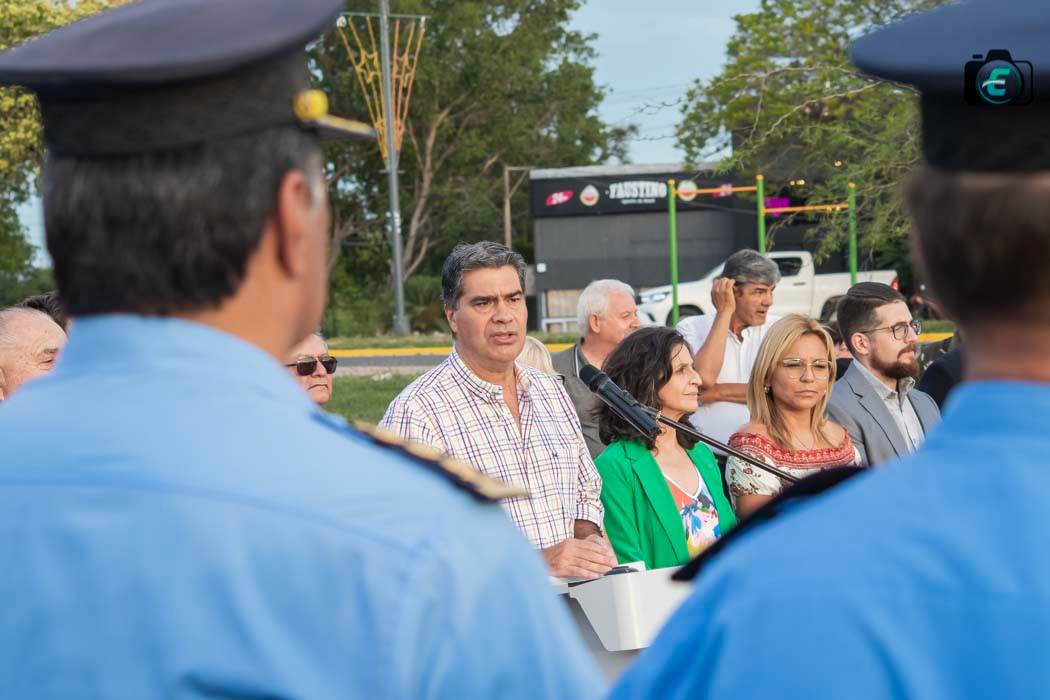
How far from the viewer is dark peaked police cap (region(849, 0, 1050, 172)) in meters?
1.06

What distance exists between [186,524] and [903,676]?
0.63 m

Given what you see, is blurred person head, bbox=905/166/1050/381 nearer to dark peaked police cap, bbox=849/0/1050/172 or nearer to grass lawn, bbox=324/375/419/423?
dark peaked police cap, bbox=849/0/1050/172

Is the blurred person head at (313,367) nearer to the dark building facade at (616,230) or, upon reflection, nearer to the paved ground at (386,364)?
the paved ground at (386,364)

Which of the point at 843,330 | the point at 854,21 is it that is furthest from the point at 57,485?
the point at 854,21

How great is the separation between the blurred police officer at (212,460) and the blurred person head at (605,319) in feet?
16.5

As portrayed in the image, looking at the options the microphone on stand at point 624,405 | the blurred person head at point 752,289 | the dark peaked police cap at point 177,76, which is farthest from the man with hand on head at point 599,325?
the dark peaked police cap at point 177,76

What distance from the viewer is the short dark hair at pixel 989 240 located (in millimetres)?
1024

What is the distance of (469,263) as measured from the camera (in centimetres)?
477

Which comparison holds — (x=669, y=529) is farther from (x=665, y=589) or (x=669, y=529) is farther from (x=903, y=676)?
(x=903, y=676)

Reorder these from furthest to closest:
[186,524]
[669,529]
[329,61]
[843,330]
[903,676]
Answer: [329,61], [843,330], [669,529], [186,524], [903,676]

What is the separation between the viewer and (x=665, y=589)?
3066mm

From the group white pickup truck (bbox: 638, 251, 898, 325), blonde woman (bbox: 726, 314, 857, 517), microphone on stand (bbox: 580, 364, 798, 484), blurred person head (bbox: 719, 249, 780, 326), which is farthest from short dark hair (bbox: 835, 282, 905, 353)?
white pickup truck (bbox: 638, 251, 898, 325)

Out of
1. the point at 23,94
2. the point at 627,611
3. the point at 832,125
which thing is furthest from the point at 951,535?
the point at 23,94

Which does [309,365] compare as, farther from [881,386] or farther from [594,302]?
[881,386]
